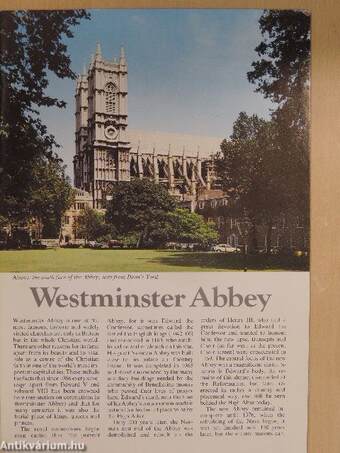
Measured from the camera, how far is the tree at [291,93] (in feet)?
3.74

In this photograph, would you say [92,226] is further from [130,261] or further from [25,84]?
[25,84]

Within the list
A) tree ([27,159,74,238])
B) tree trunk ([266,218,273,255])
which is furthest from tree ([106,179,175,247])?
tree trunk ([266,218,273,255])

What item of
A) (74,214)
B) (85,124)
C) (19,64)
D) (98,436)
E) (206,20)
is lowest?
(98,436)

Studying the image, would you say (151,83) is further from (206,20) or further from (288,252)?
(288,252)

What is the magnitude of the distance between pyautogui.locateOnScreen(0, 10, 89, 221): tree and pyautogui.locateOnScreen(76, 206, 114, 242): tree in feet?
0.48

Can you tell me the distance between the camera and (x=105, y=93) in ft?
3.76

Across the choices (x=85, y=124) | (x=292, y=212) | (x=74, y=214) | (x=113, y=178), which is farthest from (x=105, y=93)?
(x=292, y=212)

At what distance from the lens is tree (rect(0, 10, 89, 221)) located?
3.70 ft

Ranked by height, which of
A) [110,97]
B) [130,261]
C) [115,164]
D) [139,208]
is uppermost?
[110,97]

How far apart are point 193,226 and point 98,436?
592mm

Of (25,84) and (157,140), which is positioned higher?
(25,84)

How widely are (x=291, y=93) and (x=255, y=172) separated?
22 cm

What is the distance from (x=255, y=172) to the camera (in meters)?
1.17

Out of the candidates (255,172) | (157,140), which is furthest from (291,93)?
(157,140)
